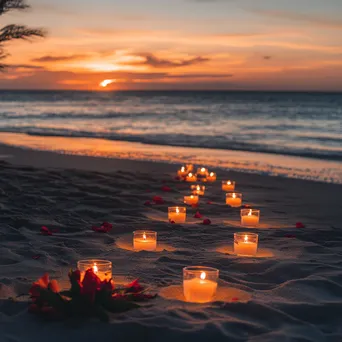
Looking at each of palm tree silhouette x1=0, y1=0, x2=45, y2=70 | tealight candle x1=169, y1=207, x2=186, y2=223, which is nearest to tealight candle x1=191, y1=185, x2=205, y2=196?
tealight candle x1=169, y1=207, x2=186, y2=223

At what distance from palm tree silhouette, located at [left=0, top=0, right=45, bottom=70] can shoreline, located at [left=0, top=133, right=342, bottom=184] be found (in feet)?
9.28

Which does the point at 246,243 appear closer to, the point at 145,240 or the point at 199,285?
the point at 145,240

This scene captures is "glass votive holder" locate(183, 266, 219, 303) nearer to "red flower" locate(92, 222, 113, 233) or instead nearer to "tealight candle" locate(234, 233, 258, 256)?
"tealight candle" locate(234, 233, 258, 256)

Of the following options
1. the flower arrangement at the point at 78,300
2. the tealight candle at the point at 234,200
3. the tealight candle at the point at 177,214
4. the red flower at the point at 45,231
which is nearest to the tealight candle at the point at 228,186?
the tealight candle at the point at 234,200

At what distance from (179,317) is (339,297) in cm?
125

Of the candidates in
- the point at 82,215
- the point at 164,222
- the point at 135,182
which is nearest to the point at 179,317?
the point at 164,222

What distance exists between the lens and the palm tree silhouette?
444 inches

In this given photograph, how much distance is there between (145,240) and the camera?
5199 mm

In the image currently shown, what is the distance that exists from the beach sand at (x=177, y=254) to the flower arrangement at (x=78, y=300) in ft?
0.23

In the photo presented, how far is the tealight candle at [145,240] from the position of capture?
520 centimetres

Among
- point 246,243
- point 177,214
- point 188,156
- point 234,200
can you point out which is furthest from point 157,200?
point 188,156

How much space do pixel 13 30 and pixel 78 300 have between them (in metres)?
9.22

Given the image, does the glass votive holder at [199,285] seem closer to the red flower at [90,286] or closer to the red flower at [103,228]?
the red flower at [90,286]

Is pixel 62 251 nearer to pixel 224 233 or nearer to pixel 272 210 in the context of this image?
pixel 224 233
